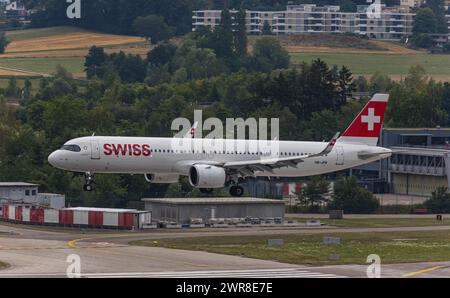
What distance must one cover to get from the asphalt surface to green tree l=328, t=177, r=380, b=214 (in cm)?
6031

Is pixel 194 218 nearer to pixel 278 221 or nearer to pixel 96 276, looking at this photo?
pixel 278 221

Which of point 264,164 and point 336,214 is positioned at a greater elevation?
point 264,164

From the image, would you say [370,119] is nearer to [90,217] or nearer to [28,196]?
[90,217]

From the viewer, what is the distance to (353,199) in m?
187

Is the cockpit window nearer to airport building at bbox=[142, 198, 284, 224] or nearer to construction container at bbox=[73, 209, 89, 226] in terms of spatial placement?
construction container at bbox=[73, 209, 89, 226]

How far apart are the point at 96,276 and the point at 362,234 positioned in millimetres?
53646

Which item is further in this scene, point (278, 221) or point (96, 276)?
point (278, 221)

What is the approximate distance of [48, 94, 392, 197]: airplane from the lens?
5098 inches

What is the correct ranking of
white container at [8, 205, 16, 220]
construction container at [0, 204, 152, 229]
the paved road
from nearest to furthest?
construction container at [0, 204, 152, 229]
white container at [8, 205, 16, 220]
the paved road

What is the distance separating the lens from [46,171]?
195000 millimetres

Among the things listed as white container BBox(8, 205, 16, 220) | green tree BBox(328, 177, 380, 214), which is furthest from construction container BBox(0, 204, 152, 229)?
green tree BBox(328, 177, 380, 214)

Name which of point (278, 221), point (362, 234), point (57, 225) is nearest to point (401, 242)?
point (362, 234)

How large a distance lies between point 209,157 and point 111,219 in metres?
18.7

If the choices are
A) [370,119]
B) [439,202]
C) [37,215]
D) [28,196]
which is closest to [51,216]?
[37,215]
